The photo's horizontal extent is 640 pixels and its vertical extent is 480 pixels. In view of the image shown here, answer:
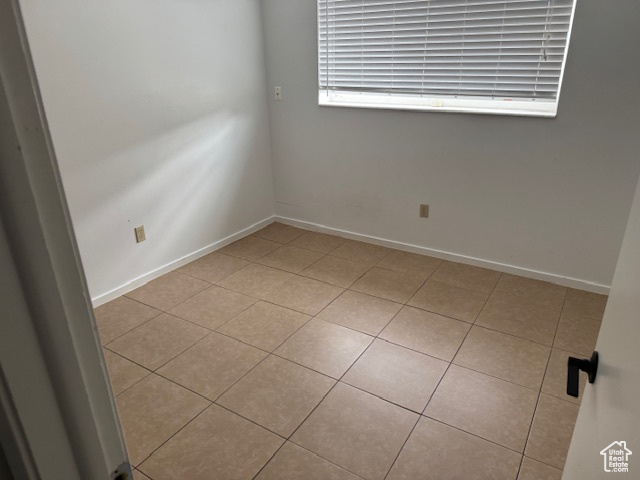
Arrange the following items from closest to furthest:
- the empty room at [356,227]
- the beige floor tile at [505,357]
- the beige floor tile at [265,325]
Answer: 1. the empty room at [356,227]
2. the beige floor tile at [505,357]
3. the beige floor tile at [265,325]

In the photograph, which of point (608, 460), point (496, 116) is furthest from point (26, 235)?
point (496, 116)

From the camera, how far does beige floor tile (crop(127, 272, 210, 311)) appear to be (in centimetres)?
268

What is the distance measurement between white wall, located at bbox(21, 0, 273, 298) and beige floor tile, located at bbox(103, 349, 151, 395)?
0.64m

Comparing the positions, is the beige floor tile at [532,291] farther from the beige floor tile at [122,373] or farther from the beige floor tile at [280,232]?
the beige floor tile at [122,373]

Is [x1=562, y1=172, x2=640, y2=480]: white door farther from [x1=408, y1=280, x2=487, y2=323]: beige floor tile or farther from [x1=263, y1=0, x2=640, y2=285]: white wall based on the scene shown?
[x1=263, y1=0, x2=640, y2=285]: white wall

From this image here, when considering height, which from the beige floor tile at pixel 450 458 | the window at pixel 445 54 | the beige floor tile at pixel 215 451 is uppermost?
the window at pixel 445 54

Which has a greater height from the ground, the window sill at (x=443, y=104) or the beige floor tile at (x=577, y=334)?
the window sill at (x=443, y=104)

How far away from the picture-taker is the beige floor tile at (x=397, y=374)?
75.4 inches

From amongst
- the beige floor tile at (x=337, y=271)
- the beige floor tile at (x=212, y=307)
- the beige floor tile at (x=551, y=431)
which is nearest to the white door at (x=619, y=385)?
the beige floor tile at (x=551, y=431)

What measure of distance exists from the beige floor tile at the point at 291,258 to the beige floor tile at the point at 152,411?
1.28 meters

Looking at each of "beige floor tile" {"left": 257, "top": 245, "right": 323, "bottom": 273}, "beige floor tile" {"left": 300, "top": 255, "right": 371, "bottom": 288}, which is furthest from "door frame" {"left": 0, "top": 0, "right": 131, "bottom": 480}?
"beige floor tile" {"left": 257, "top": 245, "right": 323, "bottom": 273}

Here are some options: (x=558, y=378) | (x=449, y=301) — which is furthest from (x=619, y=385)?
(x=449, y=301)

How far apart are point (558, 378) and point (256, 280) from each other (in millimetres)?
1803

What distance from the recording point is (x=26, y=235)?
0.38m
